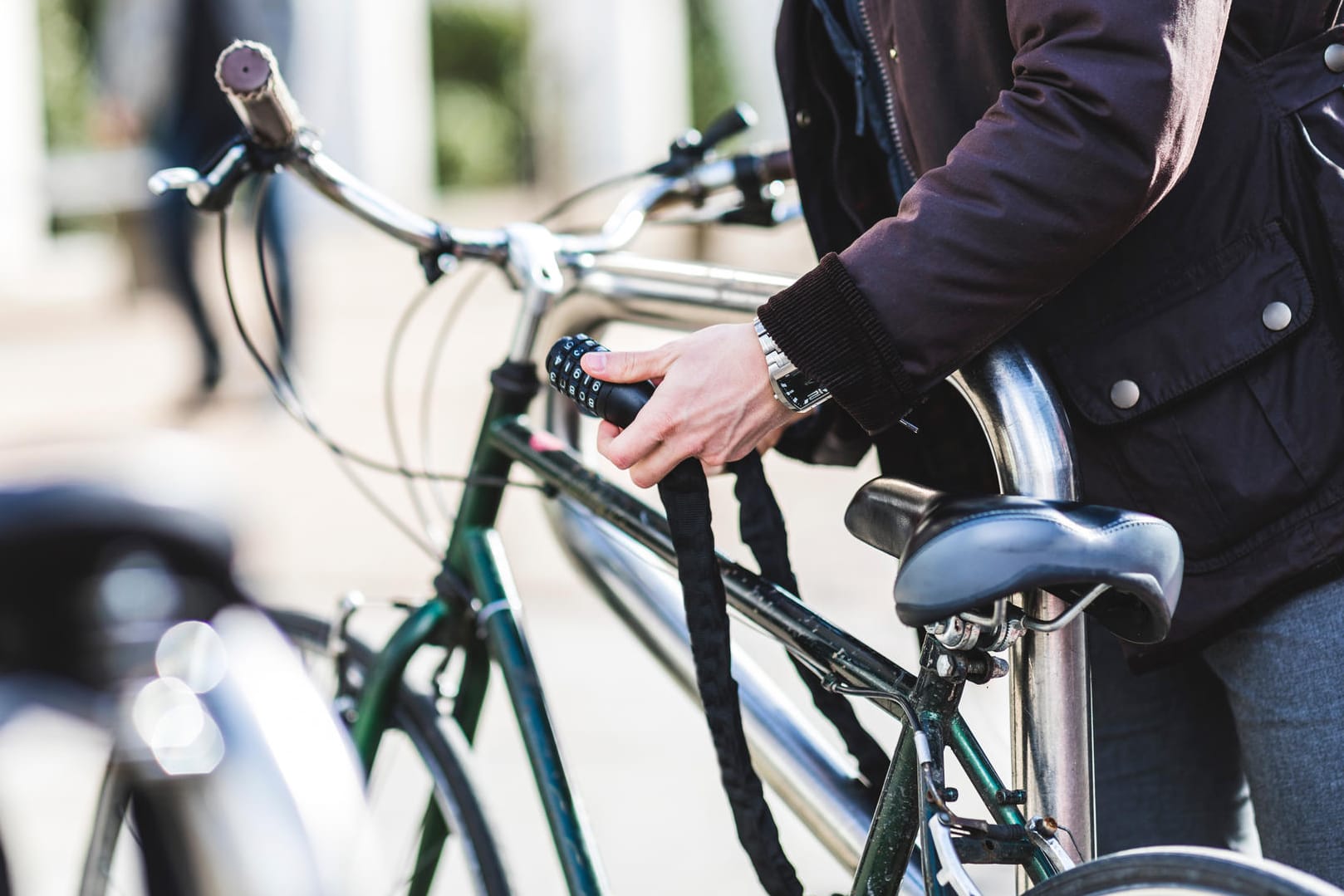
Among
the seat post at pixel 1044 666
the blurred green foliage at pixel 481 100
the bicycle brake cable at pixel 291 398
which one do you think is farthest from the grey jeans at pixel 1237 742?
the blurred green foliage at pixel 481 100

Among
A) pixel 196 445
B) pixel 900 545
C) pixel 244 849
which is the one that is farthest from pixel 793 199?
pixel 244 849

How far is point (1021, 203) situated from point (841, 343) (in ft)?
0.60

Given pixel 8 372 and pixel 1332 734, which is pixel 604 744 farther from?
pixel 8 372

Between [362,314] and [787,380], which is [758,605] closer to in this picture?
[787,380]

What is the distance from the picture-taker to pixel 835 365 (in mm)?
1199

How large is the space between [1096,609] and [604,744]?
2.30 m

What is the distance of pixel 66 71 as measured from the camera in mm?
10641

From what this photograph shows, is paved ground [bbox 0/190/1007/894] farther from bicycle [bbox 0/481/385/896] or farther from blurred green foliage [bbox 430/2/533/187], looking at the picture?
blurred green foliage [bbox 430/2/533/187]

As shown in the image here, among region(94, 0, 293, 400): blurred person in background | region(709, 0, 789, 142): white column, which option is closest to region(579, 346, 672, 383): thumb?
region(94, 0, 293, 400): blurred person in background

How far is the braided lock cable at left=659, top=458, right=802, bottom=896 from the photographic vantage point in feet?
4.34

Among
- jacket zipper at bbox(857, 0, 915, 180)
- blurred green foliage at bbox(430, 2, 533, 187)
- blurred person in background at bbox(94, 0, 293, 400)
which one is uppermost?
blurred green foliage at bbox(430, 2, 533, 187)

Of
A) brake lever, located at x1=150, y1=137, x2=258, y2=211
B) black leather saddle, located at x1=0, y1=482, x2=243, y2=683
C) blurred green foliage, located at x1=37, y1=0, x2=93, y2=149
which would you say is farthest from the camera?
blurred green foliage, located at x1=37, y1=0, x2=93, y2=149

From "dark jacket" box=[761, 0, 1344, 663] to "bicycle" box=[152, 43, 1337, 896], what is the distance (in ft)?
0.40

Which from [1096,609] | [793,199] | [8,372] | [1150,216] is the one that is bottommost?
[1096,609]
